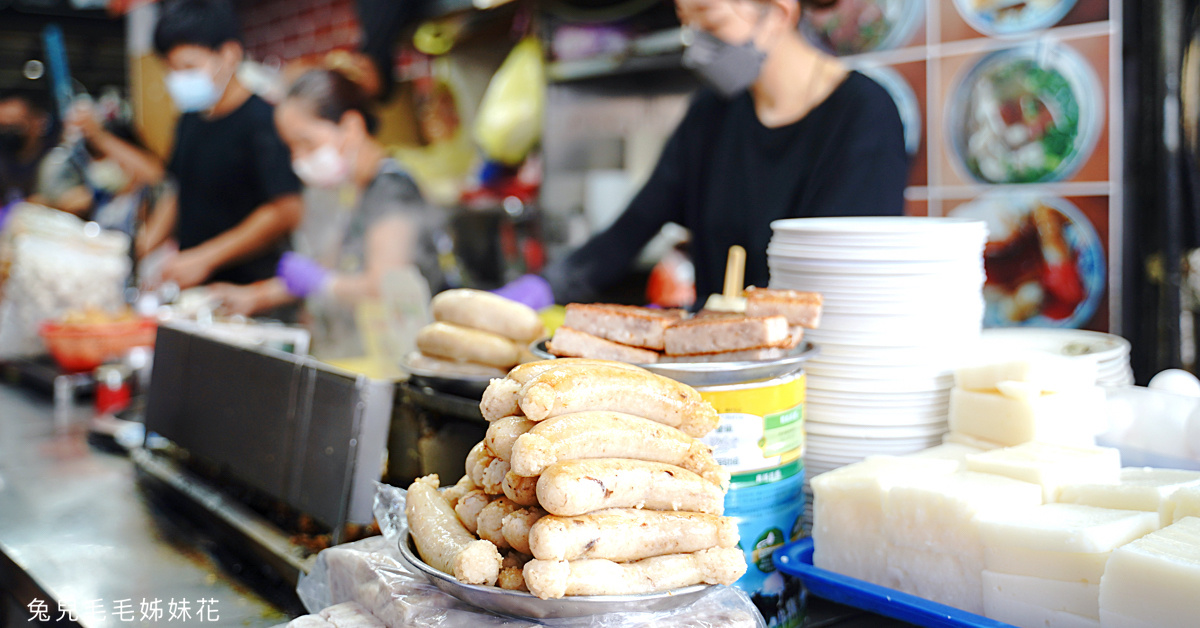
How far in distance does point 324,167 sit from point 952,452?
13.8 feet

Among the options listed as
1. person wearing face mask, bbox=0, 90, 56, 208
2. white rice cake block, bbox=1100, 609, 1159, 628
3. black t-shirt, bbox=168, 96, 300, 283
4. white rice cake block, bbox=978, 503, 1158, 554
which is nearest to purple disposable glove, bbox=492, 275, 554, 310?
white rice cake block, bbox=978, 503, 1158, 554

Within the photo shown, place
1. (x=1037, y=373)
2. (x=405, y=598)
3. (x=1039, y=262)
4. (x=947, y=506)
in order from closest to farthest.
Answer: (x=405, y=598) < (x=947, y=506) < (x=1037, y=373) < (x=1039, y=262)

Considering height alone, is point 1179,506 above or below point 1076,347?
below

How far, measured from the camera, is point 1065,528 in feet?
3.28

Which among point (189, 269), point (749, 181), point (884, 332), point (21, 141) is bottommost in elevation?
point (884, 332)

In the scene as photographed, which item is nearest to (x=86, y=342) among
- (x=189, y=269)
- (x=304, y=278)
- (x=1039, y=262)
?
(x=304, y=278)

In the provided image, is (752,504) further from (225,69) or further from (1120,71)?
(225,69)

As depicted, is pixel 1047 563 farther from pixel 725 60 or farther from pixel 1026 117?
pixel 1026 117

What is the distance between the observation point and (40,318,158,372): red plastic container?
3.13 m

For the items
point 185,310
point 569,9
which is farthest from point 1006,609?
point 569,9

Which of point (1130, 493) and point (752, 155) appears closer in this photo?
point (1130, 493)

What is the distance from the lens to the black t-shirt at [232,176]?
5281 millimetres

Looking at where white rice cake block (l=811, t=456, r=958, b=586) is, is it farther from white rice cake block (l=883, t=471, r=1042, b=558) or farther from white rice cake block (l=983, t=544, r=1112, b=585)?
white rice cake block (l=983, t=544, r=1112, b=585)

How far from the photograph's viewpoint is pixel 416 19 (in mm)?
5652
